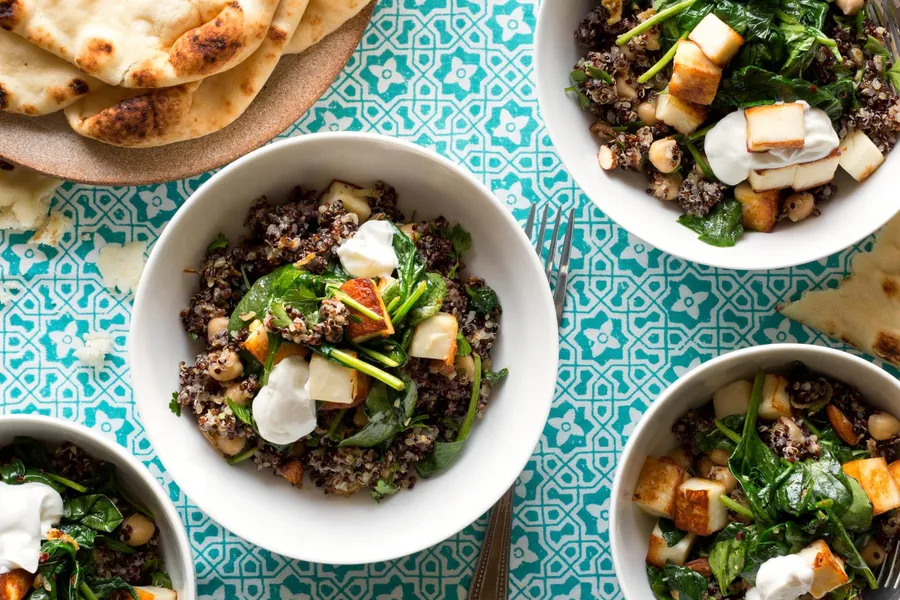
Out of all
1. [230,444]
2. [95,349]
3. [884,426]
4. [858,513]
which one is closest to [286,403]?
[230,444]

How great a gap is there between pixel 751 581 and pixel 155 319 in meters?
1.85

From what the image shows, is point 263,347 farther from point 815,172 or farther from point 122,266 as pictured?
point 815,172

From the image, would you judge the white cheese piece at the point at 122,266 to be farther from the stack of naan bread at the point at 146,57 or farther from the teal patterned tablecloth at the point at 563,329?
the stack of naan bread at the point at 146,57

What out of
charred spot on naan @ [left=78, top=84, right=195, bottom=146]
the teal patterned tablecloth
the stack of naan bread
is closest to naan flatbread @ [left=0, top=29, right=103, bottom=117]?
the stack of naan bread

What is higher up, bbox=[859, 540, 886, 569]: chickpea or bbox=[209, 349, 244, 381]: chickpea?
bbox=[209, 349, 244, 381]: chickpea

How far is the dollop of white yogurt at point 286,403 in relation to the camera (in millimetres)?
2395

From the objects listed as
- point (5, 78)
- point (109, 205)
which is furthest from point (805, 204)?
point (5, 78)

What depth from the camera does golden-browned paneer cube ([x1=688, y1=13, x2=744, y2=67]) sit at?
257 centimetres

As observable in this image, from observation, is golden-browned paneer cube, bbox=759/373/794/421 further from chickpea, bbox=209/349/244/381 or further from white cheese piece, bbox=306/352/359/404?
chickpea, bbox=209/349/244/381

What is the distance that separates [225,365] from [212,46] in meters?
0.93

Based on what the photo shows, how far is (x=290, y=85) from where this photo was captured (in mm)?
2846

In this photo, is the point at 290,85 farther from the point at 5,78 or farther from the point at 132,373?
the point at 132,373

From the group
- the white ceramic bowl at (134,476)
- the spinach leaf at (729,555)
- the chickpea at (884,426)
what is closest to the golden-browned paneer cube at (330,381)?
the white ceramic bowl at (134,476)

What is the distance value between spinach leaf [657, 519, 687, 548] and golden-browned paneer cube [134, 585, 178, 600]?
146cm
